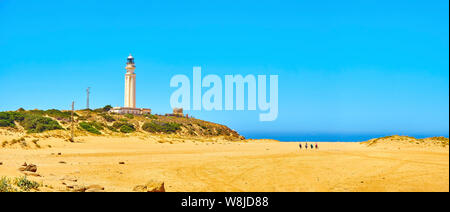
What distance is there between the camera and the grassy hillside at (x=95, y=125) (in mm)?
44625

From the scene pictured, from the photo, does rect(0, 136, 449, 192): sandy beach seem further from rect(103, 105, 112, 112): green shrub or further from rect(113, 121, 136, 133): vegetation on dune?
rect(103, 105, 112, 112): green shrub

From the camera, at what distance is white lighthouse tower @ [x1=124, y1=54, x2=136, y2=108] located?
76.8 m

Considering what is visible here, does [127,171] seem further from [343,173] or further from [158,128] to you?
[158,128]

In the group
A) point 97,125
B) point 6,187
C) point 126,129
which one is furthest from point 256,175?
point 126,129

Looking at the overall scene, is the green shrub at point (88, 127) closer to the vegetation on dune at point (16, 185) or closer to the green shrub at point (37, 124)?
the green shrub at point (37, 124)

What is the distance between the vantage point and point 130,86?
251 feet

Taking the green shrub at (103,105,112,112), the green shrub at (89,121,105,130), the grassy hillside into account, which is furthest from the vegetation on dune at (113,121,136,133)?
the green shrub at (103,105,112,112)

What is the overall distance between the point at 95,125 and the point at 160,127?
1104cm

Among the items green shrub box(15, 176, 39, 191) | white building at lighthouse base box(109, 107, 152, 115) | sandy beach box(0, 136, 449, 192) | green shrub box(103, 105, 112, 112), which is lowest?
sandy beach box(0, 136, 449, 192)

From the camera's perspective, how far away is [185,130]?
62.8 m

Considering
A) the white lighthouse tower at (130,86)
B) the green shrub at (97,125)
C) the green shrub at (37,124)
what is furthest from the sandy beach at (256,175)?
the white lighthouse tower at (130,86)
